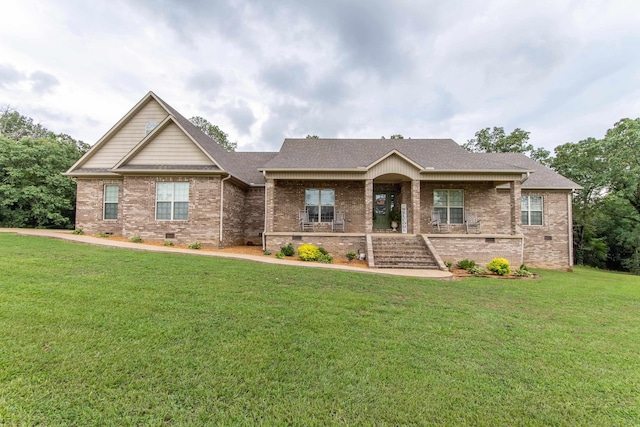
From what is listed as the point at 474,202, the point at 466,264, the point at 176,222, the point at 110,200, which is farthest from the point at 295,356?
the point at 110,200

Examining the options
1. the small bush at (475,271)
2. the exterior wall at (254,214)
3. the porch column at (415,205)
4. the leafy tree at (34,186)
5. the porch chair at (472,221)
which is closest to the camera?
the small bush at (475,271)

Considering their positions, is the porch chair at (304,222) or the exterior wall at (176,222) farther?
the porch chair at (304,222)

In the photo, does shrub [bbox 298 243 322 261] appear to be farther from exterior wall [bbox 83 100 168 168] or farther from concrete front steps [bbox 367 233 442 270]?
exterior wall [bbox 83 100 168 168]

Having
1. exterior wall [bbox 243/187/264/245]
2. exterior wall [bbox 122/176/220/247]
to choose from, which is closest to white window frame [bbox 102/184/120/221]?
exterior wall [bbox 122/176/220/247]

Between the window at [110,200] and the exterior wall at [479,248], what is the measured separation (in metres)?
15.3

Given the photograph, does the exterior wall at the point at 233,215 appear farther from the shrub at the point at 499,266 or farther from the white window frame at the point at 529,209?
the white window frame at the point at 529,209

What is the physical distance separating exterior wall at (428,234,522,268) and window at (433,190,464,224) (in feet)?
8.26

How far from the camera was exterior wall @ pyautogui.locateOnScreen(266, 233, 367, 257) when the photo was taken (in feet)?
38.2

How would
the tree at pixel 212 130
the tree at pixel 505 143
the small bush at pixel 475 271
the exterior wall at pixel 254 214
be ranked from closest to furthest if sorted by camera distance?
the small bush at pixel 475 271, the exterior wall at pixel 254 214, the tree at pixel 505 143, the tree at pixel 212 130

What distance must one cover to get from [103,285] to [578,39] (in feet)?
70.0

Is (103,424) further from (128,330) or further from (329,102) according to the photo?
(329,102)

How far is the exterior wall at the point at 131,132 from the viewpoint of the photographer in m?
14.1

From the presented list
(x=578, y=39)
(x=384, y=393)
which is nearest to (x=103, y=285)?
(x=384, y=393)

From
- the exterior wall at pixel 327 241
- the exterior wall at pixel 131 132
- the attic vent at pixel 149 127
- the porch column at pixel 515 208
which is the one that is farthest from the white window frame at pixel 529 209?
the attic vent at pixel 149 127
